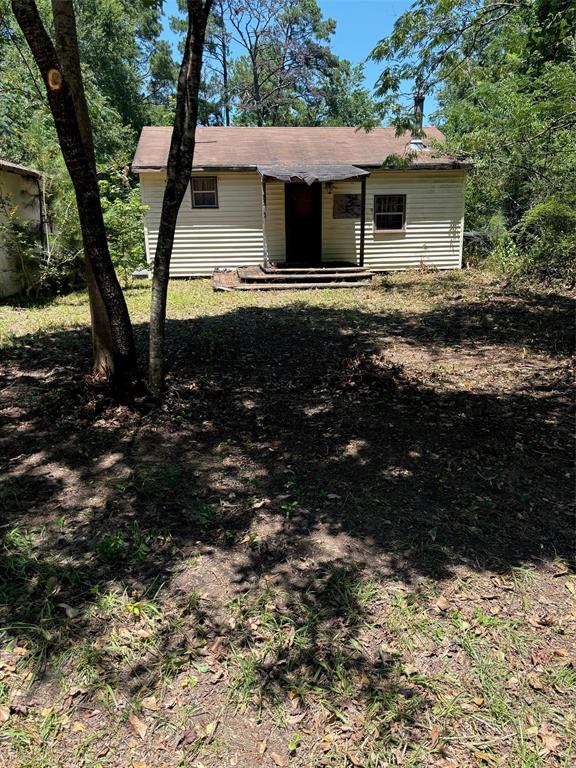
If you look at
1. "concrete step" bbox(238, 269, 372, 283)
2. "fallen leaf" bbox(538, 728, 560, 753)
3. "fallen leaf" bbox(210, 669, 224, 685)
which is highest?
"concrete step" bbox(238, 269, 372, 283)

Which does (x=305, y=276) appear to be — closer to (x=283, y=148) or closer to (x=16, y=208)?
(x=283, y=148)

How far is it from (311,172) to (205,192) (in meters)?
2.88

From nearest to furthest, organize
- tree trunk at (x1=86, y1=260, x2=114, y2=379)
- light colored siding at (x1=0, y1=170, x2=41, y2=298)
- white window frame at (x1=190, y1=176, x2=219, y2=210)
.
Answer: tree trunk at (x1=86, y1=260, x2=114, y2=379)
light colored siding at (x1=0, y1=170, x2=41, y2=298)
white window frame at (x1=190, y1=176, x2=219, y2=210)

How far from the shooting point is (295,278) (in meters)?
13.5

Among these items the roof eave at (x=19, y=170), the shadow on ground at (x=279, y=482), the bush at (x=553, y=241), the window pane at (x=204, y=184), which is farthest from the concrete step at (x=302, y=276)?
the shadow on ground at (x=279, y=482)

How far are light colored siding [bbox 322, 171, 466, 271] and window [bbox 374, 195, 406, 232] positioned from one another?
121mm

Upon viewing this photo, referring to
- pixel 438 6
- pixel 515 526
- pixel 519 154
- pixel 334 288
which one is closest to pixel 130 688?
pixel 515 526

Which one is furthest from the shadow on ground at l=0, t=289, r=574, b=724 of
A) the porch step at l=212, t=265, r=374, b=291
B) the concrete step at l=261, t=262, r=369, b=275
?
the concrete step at l=261, t=262, r=369, b=275

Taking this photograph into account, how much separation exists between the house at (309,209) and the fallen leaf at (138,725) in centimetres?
1295

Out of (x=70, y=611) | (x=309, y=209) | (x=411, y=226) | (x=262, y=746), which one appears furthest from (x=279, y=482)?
(x=411, y=226)

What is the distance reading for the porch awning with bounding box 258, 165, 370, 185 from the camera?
1309 centimetres

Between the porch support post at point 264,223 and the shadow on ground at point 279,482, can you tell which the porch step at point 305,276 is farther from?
the shadow on ground at point 279,482

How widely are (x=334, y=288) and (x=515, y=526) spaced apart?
1014 cm

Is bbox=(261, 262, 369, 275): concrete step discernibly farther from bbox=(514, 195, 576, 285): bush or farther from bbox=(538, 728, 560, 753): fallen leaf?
bbox=(538, 728, 560, 753): fallen leaf
